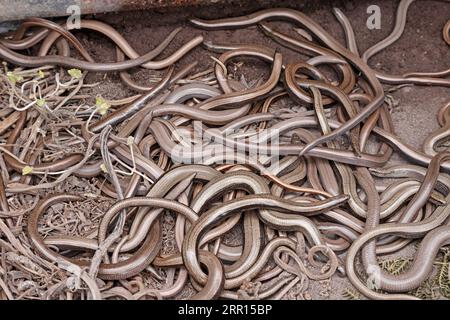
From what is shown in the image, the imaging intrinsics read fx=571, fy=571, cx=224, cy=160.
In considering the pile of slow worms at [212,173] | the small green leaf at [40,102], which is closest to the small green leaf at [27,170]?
the pile of slow worms at [212,173]

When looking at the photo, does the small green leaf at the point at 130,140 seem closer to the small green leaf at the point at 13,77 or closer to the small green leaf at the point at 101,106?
the small green leaf at the point at 101,106

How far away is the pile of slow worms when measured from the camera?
329 cm

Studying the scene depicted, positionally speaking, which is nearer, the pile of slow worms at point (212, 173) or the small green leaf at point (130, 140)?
the pile of slow worms at point (212, 173)

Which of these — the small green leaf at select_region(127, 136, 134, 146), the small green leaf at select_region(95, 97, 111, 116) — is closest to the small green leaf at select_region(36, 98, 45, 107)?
the small green leaf at select_region(95, 97, 111, 116)

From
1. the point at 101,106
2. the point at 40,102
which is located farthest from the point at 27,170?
the point at 101,106

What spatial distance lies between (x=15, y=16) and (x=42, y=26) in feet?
0.73

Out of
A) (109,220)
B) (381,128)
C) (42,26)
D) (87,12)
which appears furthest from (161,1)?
(381,128)

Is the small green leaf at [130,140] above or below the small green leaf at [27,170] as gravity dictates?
above

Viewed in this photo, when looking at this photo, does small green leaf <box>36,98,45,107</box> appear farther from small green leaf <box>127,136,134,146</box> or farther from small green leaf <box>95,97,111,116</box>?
small green leaf <box>127,136,134,146</box>

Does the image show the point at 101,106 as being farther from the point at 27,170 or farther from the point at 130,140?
the point at 27,170

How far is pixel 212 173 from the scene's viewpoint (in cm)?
354

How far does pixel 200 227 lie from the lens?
3.28 meters

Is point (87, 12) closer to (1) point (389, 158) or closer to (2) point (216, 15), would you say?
(2) point (216, 15)

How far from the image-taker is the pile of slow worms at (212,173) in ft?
10.8
